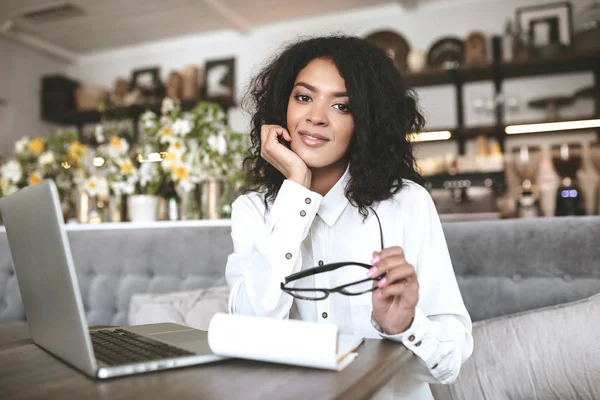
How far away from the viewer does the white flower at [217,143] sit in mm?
2096

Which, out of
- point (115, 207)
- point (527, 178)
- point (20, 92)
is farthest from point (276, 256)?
point (20, 92)

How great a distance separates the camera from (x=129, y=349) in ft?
2.48

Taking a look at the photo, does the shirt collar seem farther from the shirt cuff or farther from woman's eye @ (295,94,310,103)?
the shirt cuff

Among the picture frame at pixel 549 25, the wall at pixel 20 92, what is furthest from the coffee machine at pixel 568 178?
the wall at pixel 20 92

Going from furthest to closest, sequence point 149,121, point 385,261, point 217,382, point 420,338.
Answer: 1. point 149,121
2. point 420,338
3. point 385,261
4. point 217,382

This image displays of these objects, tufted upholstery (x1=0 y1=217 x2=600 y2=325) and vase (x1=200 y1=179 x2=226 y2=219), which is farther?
vase (x1=200 y1=179 x2=226 y2=219)

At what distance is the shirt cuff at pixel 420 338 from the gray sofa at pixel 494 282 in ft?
1.72

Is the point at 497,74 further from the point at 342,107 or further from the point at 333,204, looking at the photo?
the point at 333,204

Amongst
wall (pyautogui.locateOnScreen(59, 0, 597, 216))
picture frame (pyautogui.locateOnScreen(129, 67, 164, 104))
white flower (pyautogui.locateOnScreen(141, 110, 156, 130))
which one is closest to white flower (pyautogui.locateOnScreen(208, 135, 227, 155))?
white flower (pyautogui.locateOnScreen(141, 110, 156, 130))

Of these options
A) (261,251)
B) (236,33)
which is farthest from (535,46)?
(261,251)

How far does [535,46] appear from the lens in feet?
13.5

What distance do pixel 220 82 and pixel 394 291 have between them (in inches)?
188

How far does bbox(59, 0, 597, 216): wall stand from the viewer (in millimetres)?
4250

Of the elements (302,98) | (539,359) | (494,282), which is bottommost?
(539,359)
